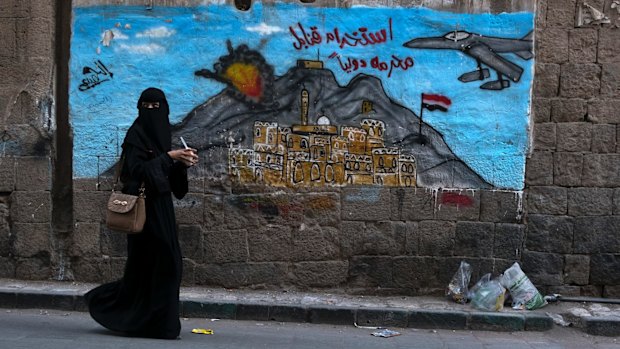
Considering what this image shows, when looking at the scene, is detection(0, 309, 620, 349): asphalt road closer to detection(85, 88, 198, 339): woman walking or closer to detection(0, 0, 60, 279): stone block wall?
detection(85, 88, 198, 339): woman walking

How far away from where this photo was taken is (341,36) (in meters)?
7.39

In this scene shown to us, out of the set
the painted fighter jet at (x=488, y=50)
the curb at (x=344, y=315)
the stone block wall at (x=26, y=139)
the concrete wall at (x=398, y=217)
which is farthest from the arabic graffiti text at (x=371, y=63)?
the stone block wall at (x=26, y=139)

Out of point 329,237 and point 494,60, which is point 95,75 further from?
point 494,60

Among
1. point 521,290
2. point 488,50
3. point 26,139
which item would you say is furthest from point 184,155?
point 521,290

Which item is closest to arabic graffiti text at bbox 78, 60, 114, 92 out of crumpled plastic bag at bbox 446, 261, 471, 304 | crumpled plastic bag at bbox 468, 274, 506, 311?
crumpled plastic bag at bbox 446, 261, 471, 304

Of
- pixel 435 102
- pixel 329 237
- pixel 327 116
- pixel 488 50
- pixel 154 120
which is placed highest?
pixel 488 50

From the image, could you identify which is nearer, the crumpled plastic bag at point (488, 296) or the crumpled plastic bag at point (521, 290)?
the crumpled plastic bag at point (488, 296)

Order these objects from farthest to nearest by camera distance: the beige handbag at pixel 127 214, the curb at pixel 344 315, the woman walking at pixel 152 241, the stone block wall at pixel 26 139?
1. the stone block wall at pixel 26 139
2. the curb at pixel 344 315
3. the woman walking at pixel 152 241
4. the beige handbag at pixel 127 214

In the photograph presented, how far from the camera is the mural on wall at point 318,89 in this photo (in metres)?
7.35

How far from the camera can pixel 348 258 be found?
7.49m

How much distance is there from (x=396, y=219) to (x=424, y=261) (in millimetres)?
513

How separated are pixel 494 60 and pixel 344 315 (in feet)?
9.63

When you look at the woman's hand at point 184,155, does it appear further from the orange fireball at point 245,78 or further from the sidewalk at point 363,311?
the orange fireball at point 245,78

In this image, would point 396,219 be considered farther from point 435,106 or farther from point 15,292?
point 15,292
